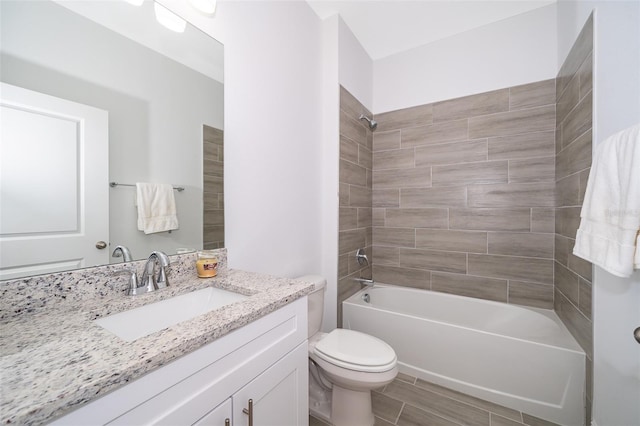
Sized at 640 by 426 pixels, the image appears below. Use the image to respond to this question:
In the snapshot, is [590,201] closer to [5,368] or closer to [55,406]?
[55,406]

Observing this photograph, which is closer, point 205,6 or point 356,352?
point 205,6

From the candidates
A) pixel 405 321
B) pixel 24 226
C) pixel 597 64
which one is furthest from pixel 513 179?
pixel 24 226

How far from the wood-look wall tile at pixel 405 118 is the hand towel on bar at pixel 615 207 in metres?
1.56

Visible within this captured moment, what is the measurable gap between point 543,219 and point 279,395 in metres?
2.31

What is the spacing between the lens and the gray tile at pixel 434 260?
2.31 m

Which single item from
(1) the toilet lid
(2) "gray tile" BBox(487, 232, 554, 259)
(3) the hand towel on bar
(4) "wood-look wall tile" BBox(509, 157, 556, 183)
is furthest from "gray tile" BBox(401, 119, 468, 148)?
(1) the toilet lid

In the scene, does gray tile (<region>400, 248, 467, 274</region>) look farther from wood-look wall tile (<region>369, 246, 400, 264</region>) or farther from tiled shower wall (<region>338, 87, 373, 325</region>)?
tiled shower wall (<region>338, 87, 373, 325</region>)

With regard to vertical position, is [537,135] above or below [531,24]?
below

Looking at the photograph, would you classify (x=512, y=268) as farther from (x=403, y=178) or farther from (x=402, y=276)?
(x=403, y=178)

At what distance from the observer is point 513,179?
2.11 meters

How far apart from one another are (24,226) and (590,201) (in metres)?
2.08

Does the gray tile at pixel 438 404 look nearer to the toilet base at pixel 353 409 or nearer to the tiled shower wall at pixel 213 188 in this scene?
the toilet base at pixel 353 409

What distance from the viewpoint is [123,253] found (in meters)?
0.98

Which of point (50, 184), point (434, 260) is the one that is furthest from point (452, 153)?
point (50, 184)
